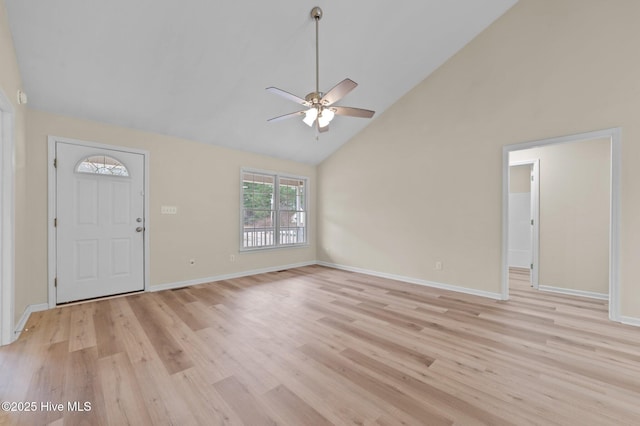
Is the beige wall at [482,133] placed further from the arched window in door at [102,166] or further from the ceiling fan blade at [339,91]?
the arched window in door at [102,166]

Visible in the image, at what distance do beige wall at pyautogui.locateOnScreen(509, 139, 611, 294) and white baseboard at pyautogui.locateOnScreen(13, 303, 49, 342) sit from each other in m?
6.83

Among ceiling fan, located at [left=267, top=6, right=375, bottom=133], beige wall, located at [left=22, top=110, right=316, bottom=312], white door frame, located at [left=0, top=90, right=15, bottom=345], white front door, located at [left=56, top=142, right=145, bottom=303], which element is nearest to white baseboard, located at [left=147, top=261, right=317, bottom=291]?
beige wall, located at [left=22, top=110, right=316, bottom=312]

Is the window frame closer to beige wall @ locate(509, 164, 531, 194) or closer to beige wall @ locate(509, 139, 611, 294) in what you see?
beige wall @ locate(509, 139, 611, 294)

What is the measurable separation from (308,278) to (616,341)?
391 centimetres

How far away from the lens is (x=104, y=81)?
309 cm

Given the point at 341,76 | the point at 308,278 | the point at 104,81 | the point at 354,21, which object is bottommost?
the point at 308,278

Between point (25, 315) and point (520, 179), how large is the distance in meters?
8.54

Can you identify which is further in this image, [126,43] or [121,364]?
[126,43]

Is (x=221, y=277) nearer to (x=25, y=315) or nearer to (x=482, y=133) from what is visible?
(x=25, y=315)

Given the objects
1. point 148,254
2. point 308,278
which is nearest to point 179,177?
point 148,254

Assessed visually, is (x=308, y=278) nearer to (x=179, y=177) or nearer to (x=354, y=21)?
(x=179, y=177)

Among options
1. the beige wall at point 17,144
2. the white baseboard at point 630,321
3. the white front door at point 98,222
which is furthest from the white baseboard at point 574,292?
the beige wall at point 17,144

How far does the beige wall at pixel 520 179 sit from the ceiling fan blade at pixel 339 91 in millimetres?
5124

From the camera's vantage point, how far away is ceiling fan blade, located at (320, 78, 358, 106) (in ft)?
7.69
